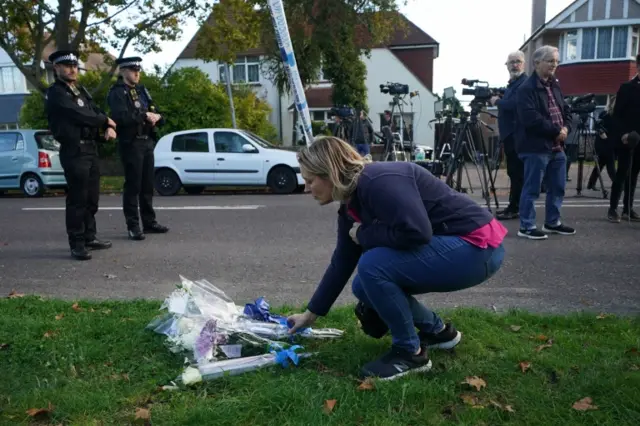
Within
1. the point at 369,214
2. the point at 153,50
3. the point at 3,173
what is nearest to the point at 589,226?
the point at 369,214

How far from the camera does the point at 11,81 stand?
133ft

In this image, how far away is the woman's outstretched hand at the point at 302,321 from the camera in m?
3.38

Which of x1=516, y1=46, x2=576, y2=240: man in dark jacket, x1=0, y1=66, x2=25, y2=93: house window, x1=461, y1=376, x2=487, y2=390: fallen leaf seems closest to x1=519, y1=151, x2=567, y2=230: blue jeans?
x1=516, y1=46, x2=576, y2=240: man in dark jacket

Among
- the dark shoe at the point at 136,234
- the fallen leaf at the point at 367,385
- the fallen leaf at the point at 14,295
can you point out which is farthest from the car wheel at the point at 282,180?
the fallen leaf at the point at 367,385

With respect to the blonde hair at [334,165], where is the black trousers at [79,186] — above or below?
below

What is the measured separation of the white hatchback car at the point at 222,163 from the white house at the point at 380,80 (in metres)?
21.0

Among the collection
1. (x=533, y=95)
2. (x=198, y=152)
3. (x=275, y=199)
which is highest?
(x=533, y=95)

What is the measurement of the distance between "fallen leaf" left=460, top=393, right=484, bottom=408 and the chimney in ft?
128

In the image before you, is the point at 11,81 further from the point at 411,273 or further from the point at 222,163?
the point at 411,273

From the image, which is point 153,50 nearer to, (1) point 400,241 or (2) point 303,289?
(2) point 303,289

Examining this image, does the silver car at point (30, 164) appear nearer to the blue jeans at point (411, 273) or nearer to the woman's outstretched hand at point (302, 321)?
the woman's outstretched hand at point (302, 321)

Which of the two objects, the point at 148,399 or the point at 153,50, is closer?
the point at 148,399

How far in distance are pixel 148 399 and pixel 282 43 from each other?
643 cm

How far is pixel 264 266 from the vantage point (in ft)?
19.6
